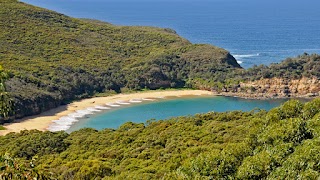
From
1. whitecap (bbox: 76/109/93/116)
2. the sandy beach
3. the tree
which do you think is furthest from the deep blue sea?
the tree

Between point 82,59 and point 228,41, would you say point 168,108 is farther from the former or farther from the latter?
point 228,41

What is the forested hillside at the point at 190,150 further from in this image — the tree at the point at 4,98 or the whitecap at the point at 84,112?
the whitecap at the point at 84,112

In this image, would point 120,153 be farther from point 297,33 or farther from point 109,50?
point 297,33

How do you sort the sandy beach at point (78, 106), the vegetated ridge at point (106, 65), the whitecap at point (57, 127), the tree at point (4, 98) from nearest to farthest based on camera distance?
the tree at point (4, 98) → the whitecap at point (57, 127) → the sandy beach at point (78, 106) → the vegetated ridge at point (106, 65)

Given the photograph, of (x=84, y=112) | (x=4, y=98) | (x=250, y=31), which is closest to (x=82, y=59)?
(x=84, y=112)

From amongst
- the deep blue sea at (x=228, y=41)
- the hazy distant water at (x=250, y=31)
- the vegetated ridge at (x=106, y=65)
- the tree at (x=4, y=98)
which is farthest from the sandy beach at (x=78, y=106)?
the tree at (x=4, y=98)

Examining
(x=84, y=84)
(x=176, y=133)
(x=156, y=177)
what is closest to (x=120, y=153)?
(x=176, y=133)

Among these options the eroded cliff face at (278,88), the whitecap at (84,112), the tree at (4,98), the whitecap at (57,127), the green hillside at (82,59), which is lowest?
the whitecap at (57,127)
